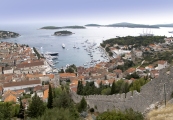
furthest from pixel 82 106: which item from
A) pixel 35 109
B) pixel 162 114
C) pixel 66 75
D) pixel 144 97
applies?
pixel 66 75

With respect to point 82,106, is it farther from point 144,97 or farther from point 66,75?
point 66,75

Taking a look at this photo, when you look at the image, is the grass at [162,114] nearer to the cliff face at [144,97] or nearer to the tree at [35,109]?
the cliff face at [144,97]

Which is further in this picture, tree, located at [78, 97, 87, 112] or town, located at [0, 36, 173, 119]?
town, located at [0, 36, 173, 119]

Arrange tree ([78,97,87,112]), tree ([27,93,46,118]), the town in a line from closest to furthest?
1. tree ([27,93,46,118])
2. tree ([78,97,87,112])
3. the town

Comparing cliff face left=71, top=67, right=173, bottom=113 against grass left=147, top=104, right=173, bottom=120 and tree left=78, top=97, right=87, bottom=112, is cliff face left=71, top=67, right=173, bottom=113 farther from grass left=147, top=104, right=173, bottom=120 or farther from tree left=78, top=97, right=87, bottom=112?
tree left=78, top=97, right=87, bottom=112

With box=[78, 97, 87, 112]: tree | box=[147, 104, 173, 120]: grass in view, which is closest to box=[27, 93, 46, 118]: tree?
box=[78, 97, 87, 112]: tree

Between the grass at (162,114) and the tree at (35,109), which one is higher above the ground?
→ the grass at (162,114)

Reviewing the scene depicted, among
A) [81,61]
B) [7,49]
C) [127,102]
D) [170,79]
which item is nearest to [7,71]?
[81,61]

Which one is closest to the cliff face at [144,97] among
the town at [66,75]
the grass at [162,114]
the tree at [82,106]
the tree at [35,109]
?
the grass at [162,114]
